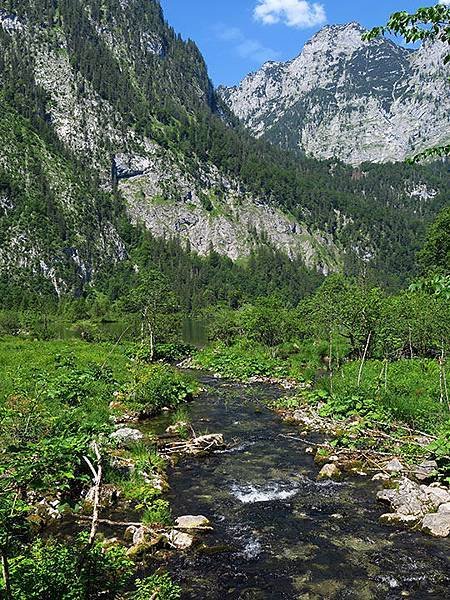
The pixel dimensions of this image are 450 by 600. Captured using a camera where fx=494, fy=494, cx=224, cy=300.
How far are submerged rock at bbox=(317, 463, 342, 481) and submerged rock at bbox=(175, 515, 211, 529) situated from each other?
5940 millimetres

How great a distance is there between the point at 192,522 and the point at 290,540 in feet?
9.65

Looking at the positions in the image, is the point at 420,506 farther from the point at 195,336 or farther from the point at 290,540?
the point at 195,336

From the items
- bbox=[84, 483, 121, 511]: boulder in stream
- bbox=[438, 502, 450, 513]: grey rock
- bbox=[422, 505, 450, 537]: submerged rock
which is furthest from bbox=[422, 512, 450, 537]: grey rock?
bbox=[84, 483, 121, 511]: boulder in stream

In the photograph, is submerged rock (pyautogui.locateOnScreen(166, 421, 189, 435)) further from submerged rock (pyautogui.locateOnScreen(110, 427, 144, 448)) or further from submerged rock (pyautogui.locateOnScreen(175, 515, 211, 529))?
submerged rock (pyautogui.locateOnScreen(175, 515, 211, 529))

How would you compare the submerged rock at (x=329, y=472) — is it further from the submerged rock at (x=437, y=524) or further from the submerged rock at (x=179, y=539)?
the submerged rock at (x=179, y=539)

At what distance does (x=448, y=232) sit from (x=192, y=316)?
121 metres

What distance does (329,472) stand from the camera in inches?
763

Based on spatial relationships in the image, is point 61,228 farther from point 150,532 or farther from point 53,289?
point 150,532

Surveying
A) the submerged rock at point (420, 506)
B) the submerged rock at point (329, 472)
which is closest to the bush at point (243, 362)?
the submerged rock at point (329, 472)

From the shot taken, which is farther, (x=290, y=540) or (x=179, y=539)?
(x=290, y=540)

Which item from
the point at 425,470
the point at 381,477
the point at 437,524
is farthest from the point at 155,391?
the point at 437,524

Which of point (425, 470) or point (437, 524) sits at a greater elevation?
point (425, 470)

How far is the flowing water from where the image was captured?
39.3 ft

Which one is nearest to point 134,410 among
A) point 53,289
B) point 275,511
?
point 275,511
